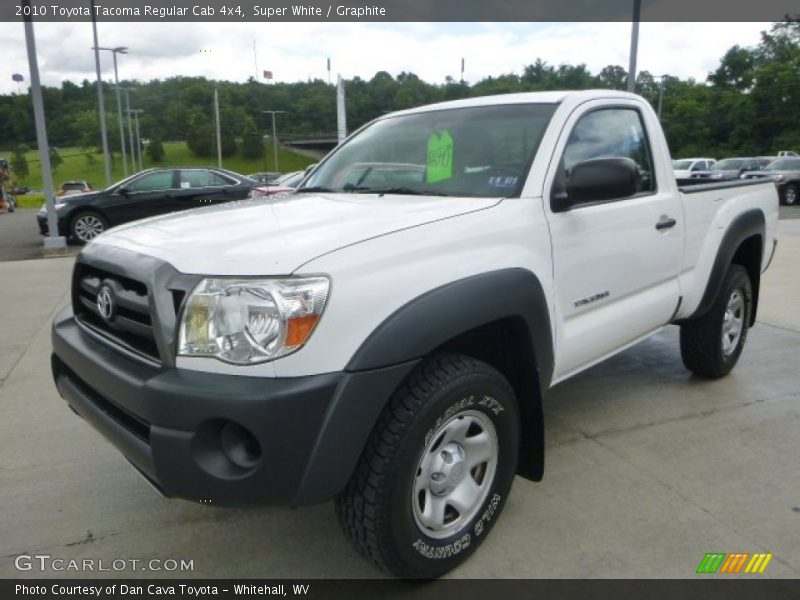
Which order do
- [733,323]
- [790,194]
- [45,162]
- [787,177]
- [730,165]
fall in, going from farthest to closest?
[730,165]
[790,194]
[787,177]
[45,162]
[733,323]

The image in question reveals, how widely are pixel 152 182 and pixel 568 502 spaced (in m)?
11.5

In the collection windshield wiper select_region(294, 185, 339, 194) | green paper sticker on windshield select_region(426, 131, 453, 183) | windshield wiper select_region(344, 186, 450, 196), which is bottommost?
windshield wiper select_region(294, 185, 339, 194)

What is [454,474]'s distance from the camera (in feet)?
7.70

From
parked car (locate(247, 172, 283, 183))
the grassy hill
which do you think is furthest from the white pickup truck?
A: the grassy hill

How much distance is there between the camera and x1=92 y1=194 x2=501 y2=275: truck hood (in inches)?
79.7

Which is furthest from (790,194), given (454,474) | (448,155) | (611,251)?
(454,474)

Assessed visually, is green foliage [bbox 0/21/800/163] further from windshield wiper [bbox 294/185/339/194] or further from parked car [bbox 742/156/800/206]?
windshield wiper [bbox 294/185/339/194]

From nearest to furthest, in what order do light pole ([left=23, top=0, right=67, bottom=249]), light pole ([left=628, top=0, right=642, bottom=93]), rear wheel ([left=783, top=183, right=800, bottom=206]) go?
light pole ([left=23, top=0, right=67, bottom=249])
light pole ([left=628, top=0, right=642, bottom=93])
rear wheel ([left=783, top=183, right=800, bottom=206])

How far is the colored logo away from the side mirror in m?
1.46

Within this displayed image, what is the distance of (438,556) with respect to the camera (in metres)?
2.31

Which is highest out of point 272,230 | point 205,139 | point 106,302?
point 205,139

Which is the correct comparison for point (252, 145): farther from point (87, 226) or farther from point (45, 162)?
point (45, 162)

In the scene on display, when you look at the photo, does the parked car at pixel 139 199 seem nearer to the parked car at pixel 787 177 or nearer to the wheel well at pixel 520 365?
the wheel well at pixel 520 365

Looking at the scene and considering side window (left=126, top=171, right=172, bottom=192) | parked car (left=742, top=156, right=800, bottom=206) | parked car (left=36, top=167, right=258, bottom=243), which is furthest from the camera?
parked car (left=742, top=156, right=800, bottom=206)
